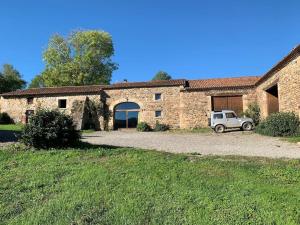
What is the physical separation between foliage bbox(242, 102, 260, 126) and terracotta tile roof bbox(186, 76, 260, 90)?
1.86 m

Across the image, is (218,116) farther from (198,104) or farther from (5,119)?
(5,119)

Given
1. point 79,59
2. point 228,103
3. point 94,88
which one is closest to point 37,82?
point 79,59

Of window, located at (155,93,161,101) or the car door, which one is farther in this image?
window, located at (155,93,161,101)

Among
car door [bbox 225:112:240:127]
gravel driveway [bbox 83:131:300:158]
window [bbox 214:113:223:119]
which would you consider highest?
window [bbox 214:113:223:119]

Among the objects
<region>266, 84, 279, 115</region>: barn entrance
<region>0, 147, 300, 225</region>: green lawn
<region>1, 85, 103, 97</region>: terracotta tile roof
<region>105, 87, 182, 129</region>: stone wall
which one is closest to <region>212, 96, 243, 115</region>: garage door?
<region>105, 87, 182, 129</region>: stone wall

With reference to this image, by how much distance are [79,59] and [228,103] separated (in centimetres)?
2513

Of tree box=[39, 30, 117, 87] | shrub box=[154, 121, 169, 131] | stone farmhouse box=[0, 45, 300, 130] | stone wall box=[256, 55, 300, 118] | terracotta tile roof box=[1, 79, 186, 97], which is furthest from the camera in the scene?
tree box=[39, 30, 117, 87]

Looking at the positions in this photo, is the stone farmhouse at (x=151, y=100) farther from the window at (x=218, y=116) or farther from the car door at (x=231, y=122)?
the window at (x=218, y=116)

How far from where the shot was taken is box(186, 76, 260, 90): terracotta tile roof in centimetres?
2513

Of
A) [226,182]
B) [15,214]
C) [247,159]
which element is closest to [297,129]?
[247,159]

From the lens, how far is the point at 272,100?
71.2ft

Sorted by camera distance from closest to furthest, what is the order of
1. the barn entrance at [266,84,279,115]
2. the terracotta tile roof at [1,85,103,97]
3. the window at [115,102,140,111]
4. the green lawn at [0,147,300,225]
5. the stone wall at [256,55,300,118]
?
the green lawn at [0,147,300,225] → the stone wall at [256,55,300,118] → the barn entrance at [266,84,279,115] → the window at [115,102,140,111] → the terracotta tile roof at [1,85,103,97]

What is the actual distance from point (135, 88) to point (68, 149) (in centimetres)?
1821

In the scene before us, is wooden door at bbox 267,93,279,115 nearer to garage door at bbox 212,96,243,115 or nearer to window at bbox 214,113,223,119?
window at bbox 214,113,223,119
